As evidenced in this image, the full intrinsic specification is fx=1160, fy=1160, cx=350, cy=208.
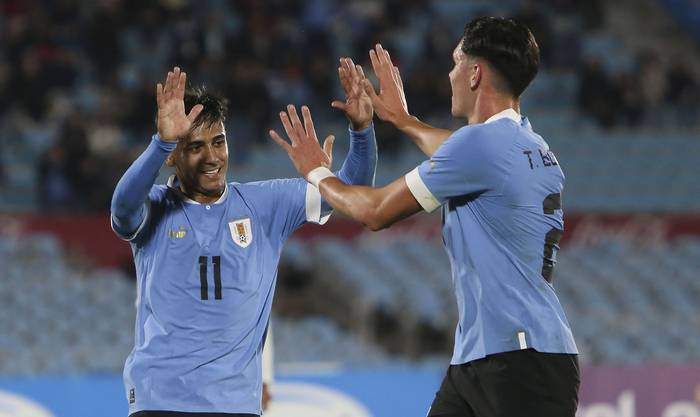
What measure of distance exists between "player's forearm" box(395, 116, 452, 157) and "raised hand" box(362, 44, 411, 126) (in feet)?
0.09

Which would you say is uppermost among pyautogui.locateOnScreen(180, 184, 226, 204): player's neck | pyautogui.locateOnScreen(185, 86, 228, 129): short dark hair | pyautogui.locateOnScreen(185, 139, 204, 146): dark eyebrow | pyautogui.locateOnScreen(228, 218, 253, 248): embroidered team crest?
pyautogui.locateOnScreen(185, 86, 228, 129): short dark hair

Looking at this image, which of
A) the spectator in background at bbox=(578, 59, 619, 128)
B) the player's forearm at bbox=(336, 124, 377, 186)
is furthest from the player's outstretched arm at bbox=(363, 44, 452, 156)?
the spectator in background at bbox=(578, 59, 619, 128)

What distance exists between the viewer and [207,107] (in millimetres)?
4703

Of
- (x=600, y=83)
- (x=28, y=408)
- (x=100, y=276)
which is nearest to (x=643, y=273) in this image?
(x=600, y=83)

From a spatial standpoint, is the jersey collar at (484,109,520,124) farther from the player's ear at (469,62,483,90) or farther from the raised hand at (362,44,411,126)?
the raised hand at (362,44,411,126)

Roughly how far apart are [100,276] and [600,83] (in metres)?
8.13

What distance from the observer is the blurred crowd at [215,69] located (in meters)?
13.4

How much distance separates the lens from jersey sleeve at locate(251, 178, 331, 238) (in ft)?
15.7

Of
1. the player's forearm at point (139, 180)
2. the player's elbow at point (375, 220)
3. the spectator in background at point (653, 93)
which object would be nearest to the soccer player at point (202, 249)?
the player's forearm at point (139, 180)

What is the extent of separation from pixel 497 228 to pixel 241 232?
44.4 inches

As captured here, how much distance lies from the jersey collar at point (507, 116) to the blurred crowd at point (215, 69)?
899 cm

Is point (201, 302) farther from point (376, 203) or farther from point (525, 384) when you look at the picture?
point (525, 384)

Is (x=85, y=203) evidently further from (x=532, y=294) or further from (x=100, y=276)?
(x=532, y=294)

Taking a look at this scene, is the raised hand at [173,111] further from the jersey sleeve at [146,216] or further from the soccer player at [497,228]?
the soccer player at [497,228]
